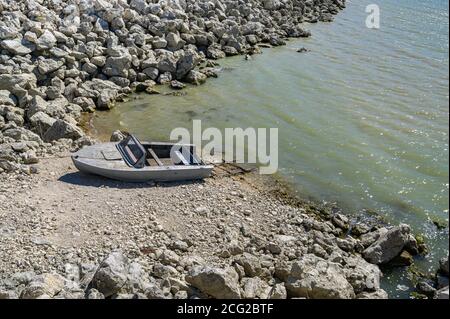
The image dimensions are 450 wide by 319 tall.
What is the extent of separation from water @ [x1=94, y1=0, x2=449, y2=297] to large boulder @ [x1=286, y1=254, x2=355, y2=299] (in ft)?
9.91

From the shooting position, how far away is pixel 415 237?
17.5 meters

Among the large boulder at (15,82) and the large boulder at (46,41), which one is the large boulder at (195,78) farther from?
the large boulder at (15,82)

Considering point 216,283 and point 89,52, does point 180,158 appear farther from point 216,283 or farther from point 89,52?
point 89,52

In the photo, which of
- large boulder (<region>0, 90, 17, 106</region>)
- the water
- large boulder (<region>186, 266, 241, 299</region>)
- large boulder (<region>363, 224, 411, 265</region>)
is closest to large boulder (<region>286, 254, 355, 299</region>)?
large boulder (<region>186, 266, 241, 299</region>)

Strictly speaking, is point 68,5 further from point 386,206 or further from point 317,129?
point 386,206

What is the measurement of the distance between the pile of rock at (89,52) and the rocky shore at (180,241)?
3.17 meters

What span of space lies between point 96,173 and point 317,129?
1151 centimetres

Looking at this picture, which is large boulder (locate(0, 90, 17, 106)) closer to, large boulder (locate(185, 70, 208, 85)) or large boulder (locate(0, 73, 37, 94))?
large boulder (locate(0, 73, 37, 94))

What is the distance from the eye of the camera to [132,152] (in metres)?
19.4

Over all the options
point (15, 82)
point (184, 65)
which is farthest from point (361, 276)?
point (184, 65)

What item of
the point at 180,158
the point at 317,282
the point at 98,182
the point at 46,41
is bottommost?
the point at 98,182

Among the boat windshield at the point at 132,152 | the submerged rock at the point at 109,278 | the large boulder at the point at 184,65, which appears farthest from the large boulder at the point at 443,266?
the large boulder at the point at 184,65

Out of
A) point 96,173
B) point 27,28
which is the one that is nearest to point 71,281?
point 96,173

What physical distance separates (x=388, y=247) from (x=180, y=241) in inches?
260
